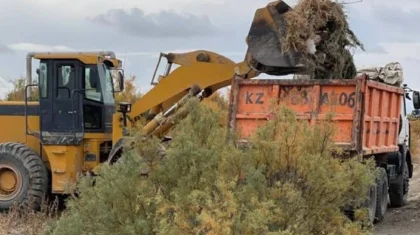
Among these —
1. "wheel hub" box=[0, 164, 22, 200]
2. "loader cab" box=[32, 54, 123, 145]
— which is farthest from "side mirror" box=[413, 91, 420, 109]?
"wheel hub" box=[0, 164, 22, 200]

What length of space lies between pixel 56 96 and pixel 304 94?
4615 millimetres

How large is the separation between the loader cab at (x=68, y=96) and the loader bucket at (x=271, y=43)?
3.18 meters

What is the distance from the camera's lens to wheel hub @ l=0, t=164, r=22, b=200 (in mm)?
14117

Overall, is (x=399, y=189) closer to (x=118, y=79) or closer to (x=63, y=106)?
(x=118, y=79)

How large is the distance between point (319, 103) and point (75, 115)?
4544mm

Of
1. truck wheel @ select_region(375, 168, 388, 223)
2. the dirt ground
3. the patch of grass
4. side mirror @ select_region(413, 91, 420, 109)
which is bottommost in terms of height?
the dirt ground

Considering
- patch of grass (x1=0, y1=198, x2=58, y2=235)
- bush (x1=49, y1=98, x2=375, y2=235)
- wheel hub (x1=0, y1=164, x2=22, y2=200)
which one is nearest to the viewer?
bush (x1=49, y1=98, x2=375, y2=235)

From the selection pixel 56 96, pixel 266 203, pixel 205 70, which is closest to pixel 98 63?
pixel 56 96

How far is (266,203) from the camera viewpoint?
644cm

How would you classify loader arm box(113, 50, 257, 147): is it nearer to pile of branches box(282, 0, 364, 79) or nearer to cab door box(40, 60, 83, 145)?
cab door box(40, 60, 83, 145)

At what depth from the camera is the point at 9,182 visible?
1435 centimetres

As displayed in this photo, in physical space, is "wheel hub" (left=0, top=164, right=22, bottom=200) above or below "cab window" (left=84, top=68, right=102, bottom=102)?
below

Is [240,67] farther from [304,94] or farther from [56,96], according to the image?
[56,96]

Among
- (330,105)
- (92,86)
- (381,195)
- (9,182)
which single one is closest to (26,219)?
(9,182)
